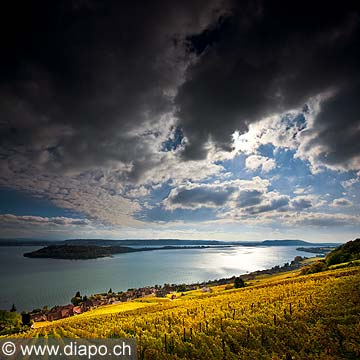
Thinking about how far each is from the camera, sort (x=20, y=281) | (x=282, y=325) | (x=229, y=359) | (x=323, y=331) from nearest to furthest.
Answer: (x=229, y=359) → (x=323, y=331) → (x=282, y=325) → (x=20, y=281)

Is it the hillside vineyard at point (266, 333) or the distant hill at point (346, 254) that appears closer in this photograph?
the hillside vineyard at point (266, 333)

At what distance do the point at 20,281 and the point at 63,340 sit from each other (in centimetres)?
17381

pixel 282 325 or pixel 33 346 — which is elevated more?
pixel 282 325

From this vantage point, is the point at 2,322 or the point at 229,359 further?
the point at 2,322

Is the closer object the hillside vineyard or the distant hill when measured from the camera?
the hillside vineyard

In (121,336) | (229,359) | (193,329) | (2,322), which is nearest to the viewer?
(229,359)

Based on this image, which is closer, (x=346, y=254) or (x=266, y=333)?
(x=266, y=333)

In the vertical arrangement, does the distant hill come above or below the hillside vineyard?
above

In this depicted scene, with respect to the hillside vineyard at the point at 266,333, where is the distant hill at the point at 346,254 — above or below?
above

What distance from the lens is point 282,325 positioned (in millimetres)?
17250

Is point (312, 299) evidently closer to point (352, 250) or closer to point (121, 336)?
point (121, 336)

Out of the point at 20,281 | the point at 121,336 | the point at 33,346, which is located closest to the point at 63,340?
the point at 33,346

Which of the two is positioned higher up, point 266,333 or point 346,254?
point 346,254

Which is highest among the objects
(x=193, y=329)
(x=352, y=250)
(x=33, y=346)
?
(x=352, y=250)
